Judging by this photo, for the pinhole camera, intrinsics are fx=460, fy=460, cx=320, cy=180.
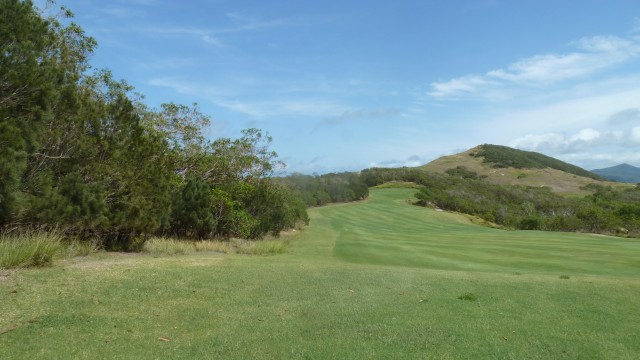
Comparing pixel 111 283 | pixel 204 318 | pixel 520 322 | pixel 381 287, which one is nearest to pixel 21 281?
pixel 111 283

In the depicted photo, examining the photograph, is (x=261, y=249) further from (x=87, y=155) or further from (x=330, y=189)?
(x=330, y=189)

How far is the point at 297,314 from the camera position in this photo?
7.50 metres

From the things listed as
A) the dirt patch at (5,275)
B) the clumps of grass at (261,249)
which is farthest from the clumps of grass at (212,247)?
the dirt patch at (5,275)

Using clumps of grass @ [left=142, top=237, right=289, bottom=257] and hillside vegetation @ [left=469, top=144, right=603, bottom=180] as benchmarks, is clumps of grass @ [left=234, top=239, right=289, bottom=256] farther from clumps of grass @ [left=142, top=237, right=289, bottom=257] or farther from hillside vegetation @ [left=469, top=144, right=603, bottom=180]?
hillside vegetation @ [left=469, top=144, right=603, bottom=180]

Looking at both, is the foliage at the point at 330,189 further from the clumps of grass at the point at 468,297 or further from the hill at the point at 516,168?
the hill at the point at 516,168

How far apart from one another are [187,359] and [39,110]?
923 centimetres

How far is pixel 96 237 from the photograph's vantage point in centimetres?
1593

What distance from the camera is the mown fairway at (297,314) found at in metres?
5.68

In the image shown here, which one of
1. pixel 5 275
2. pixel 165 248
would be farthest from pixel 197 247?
pixel 5 275

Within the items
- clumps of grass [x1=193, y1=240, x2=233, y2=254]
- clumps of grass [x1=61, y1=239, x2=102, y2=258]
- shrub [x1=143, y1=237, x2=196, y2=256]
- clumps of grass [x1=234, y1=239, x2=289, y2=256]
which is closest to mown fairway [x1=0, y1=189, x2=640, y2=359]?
clumps of grass [x1=61, y1=239, x2=102, y2=258]

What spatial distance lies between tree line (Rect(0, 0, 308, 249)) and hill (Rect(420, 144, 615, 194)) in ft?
328

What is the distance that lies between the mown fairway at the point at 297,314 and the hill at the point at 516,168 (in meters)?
107

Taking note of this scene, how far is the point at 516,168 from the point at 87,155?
136535mm

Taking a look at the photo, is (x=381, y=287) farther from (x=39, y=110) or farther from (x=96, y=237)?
(x=96, y=237)
